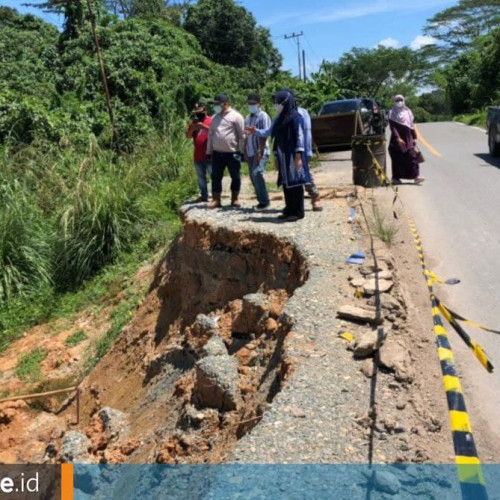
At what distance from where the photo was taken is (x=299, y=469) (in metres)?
3.29

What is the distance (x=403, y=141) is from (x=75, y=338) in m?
6.85

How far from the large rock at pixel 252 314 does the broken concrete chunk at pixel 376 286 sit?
1.05 m

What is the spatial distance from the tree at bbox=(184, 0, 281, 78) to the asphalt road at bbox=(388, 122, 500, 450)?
22.2 meters

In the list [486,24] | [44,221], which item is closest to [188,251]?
[44,221]

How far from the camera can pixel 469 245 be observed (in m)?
7.73

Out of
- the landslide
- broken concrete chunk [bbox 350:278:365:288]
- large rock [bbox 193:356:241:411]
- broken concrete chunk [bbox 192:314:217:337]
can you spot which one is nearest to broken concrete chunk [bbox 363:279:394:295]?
broken concrete chunk [bbox 350:278:365:288]

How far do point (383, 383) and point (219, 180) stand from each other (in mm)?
5442

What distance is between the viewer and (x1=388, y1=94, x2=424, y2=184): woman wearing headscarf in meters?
11.4

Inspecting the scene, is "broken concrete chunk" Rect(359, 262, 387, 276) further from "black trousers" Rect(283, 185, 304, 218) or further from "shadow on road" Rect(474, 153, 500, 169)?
"shadow on road" Rect(474, 153, 500, 169)

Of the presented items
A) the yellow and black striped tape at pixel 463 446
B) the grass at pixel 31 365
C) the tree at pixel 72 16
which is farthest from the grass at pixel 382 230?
the tree at pixel 72 16

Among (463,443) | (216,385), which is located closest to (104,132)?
(216,385)

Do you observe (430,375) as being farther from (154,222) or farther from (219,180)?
(154,222)

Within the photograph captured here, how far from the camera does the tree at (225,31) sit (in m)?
33.9

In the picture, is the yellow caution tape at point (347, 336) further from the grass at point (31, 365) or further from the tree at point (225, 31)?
the tree at point (225, 31)
